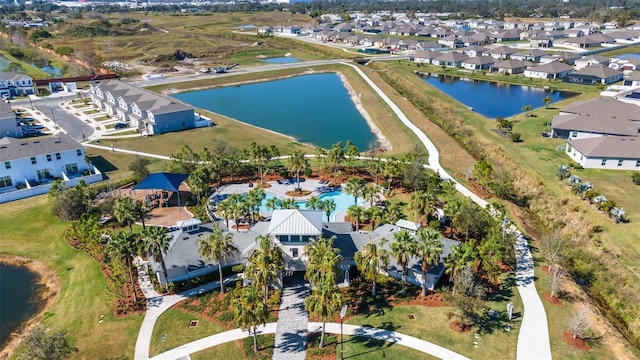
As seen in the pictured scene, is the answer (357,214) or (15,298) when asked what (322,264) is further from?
(15,298)

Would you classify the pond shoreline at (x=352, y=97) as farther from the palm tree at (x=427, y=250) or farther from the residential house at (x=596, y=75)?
the residential house at (x=596, y=75)

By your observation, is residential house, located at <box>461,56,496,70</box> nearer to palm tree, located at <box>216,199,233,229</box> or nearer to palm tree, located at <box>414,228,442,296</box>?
palm tree, located at <box>414,228,442,296</box>

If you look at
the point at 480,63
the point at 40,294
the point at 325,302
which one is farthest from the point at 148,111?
the point at 480,63

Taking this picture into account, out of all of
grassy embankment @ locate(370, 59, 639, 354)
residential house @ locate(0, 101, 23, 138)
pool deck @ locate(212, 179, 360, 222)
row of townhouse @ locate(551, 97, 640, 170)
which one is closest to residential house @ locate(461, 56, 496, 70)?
grassy embankment @ locate(370, 59, 639, 354)

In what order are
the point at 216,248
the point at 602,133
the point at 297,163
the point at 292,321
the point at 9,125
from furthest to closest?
the point at 9,125 → the point at 602,133 → the point at 297,163 → the point at 216,248 → the point at 292,321

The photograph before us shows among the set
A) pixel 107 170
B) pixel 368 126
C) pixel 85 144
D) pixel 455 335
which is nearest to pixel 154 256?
pixel 455 335

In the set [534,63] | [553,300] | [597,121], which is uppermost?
[534,63]
